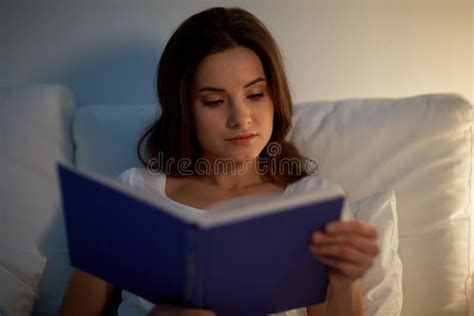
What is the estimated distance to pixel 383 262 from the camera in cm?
105

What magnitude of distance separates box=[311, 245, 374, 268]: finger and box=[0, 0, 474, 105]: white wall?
87 cm

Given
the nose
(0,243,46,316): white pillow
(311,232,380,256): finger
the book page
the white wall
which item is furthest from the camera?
the white wall

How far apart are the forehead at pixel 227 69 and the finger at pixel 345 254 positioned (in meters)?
0.45

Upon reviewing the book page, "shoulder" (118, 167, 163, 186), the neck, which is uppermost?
the book page

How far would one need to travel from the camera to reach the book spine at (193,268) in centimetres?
59

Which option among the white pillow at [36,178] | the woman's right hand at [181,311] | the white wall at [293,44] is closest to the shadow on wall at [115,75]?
the white wall at [293,44]

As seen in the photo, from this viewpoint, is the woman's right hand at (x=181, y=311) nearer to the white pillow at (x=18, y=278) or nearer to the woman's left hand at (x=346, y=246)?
the woman's left hand at (x=346, y=246)

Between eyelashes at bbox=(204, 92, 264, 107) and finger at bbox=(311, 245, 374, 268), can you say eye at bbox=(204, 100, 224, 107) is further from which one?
finger at bbox=(311, 245, 374, 268)

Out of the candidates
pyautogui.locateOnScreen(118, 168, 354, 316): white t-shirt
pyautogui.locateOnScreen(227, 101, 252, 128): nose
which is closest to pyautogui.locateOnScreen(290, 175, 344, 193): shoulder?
pyautogui.locateOnScreen(118, 168, 354, 316): white t-shirt

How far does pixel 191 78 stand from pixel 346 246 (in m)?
0.55

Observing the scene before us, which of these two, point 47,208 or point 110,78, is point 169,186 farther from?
point 110,78

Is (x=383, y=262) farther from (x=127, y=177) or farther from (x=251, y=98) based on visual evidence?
(x=127, y=177)

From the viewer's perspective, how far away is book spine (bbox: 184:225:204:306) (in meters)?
0.59

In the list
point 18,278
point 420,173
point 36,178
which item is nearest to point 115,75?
point 36,178
